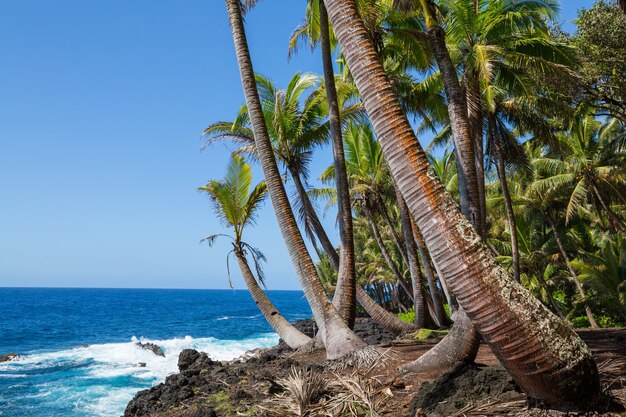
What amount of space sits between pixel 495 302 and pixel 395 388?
2.92 meters

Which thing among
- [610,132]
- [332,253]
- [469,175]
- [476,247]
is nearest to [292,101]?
[332,253]

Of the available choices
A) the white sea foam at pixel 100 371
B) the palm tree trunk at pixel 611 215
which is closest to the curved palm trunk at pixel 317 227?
the white sea foam at pixel 100 371

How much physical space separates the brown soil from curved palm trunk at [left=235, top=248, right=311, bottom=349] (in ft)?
1.93

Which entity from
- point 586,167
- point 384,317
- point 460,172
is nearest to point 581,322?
point 586,167

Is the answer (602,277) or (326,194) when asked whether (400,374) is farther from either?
(326,194)

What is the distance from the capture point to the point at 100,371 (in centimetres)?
2473

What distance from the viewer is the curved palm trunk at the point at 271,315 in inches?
498

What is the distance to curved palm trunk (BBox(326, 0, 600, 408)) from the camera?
4.51 meters

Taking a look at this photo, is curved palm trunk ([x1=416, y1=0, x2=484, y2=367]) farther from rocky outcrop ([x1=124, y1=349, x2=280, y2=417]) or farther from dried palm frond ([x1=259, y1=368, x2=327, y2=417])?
rocky outcrop ([x1=124, y1=349, x2=280, y2=417])

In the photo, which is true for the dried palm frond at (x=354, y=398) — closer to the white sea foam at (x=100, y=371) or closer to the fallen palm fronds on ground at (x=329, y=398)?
the fallen palm fronds on ground at (x=329, y=398)

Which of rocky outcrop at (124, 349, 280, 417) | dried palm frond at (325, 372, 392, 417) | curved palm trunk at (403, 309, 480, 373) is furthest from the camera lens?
rocky outcrop at (124, 349, 280, 417)

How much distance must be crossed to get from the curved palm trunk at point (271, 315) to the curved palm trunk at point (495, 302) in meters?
7.88

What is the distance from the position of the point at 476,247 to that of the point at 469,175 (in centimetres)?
375

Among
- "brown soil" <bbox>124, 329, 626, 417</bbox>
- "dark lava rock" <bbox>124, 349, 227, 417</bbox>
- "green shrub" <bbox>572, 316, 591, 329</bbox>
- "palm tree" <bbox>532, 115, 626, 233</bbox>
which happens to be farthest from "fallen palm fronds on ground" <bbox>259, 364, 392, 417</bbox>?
"green shrub" <bbox>572, 316, 591, 329</bbox>
